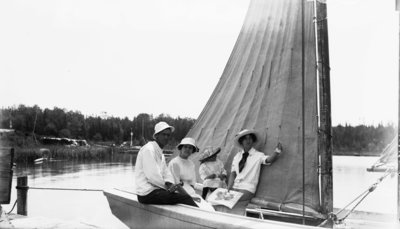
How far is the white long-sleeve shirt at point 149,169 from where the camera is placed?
173 inches

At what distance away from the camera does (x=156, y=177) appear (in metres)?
4.44

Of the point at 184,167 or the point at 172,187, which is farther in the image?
the point at 184,167

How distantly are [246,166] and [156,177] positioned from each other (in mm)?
1326

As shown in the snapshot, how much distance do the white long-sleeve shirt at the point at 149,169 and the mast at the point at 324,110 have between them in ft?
5.39

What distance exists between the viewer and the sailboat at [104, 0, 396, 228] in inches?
177

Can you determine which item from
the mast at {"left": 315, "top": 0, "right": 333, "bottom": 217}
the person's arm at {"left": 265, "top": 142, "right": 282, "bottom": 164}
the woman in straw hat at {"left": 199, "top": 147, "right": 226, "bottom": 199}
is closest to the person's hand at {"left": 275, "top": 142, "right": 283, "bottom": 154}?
the person's arm at {"left": 265, "top": 142, "right": 282, "bottom": 164}

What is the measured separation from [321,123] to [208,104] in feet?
8.06

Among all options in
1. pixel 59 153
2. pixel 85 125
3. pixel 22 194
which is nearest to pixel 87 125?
pixel 85 125

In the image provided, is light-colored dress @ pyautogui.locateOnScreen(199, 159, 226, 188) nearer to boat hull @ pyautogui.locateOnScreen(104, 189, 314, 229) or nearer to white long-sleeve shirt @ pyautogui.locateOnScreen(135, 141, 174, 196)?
boat hull @ pyautogui.locateOnScreen(104, 189, 314, 229)

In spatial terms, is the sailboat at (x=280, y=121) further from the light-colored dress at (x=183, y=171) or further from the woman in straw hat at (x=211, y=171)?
the light-colored dress at (x=183, y=171)

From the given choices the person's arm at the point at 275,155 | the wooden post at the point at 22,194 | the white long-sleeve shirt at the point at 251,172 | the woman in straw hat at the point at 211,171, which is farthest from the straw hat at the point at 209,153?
the wooden post at the point at 22,194

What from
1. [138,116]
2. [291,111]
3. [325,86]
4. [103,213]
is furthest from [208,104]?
[138,116]

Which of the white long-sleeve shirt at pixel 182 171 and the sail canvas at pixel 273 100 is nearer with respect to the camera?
the sail canvas at pixel 273 100

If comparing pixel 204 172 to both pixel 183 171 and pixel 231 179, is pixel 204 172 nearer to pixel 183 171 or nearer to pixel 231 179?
pixel 183 171
